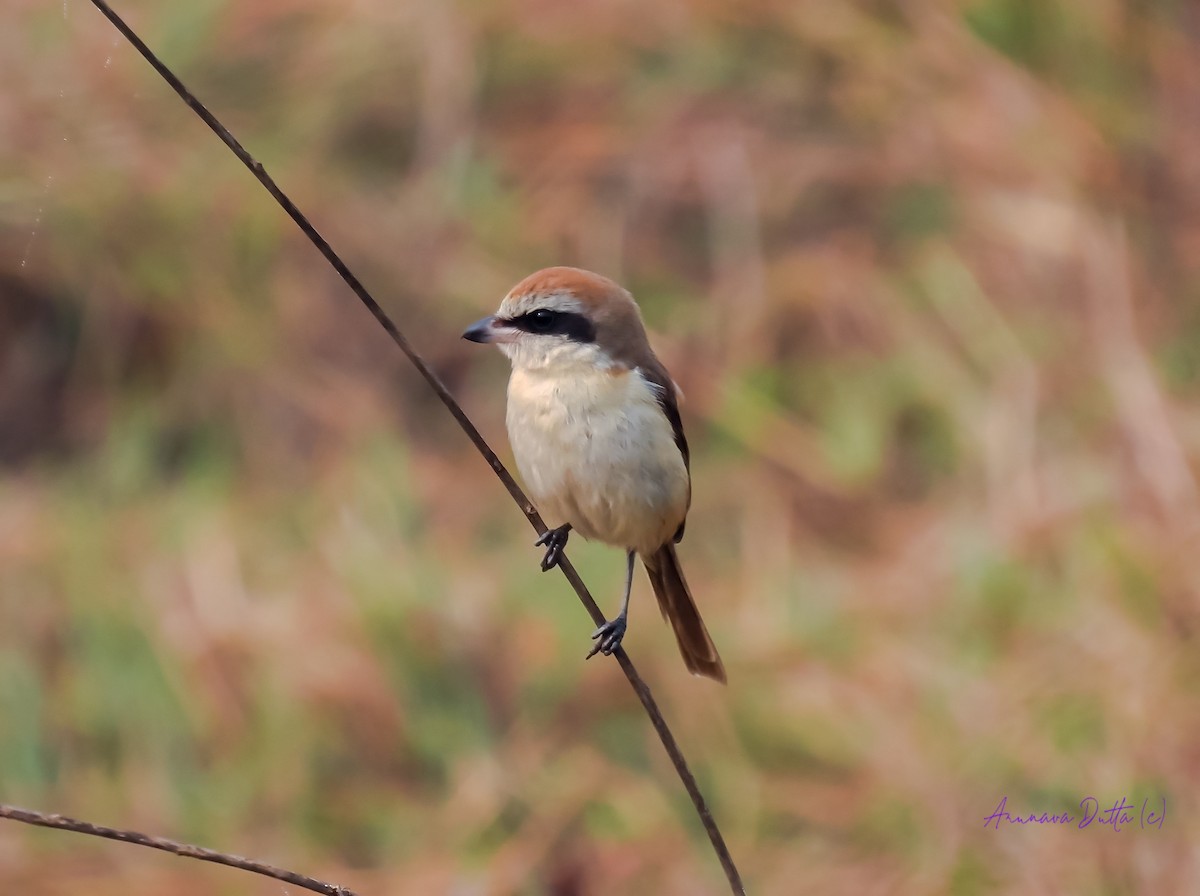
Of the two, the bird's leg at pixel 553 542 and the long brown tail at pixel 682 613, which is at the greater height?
the bird's leg at pixel 553 542

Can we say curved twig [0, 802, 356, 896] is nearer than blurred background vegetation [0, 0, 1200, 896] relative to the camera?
Yes

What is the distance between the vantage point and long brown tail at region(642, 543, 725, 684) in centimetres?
358

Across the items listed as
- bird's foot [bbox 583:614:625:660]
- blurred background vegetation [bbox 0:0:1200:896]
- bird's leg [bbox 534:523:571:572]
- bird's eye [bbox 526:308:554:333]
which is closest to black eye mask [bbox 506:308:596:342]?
bird's eye [bbox 526:308:554:333]

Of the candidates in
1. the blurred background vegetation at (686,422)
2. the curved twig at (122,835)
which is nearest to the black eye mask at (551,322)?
the curved twig at (122,835)

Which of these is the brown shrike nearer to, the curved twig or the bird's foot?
the bird's foot

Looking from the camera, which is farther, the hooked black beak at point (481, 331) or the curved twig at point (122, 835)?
the hooked black beak at point (481, 331)

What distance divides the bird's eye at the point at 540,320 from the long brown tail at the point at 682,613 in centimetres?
72

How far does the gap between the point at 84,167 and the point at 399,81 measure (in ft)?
5.51

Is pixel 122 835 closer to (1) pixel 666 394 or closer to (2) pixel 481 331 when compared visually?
(2) pixel 481 331

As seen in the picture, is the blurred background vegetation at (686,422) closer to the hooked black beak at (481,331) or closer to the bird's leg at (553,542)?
the bird's leg at (553,542)

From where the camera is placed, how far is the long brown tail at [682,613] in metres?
3.58


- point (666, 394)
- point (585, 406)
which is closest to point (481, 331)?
point (585, 406)

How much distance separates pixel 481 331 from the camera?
3180 mm

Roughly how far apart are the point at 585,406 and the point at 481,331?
10.9 inches
